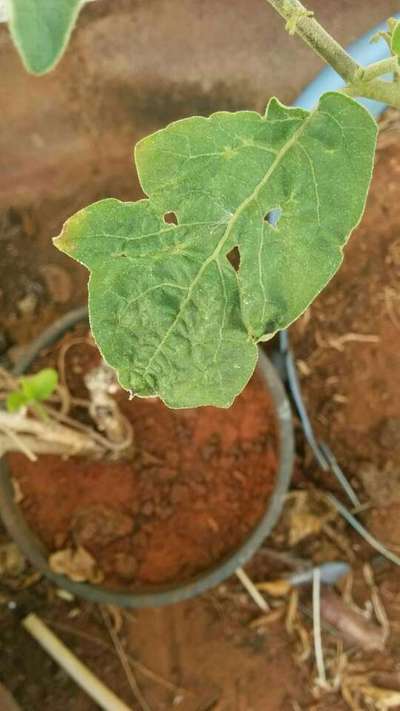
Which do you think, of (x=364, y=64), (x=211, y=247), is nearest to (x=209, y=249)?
(x=211, y=247)

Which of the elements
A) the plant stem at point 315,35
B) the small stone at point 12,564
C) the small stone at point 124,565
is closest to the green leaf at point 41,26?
the plant stem at point 315,35

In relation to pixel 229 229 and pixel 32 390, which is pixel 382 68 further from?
pixel 32 390

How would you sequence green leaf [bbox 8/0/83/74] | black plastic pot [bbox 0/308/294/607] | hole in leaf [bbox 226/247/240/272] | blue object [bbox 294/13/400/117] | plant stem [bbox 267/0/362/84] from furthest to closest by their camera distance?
black plastic pot [bbox 0/308/294/607] < blue object [bbox 294/13/400/117] < hole in leaf [bbox 226/247/240/272] < plant stem [bbox 267/0/362/84] < green leaf [bbox 8/0/83/74]

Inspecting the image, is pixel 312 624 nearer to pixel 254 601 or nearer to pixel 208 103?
pixel 254 601

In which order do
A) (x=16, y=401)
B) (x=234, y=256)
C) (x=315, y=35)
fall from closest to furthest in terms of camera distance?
(x=315, y=35) < (x=16, y=401) < (x=234, y=256)

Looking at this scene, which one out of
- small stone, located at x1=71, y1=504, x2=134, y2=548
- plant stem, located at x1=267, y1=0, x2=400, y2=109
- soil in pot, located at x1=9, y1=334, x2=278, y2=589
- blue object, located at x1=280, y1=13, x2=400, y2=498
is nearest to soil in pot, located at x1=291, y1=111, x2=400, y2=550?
blue object, located at x1=280, y1=13, x2=400, y2=498

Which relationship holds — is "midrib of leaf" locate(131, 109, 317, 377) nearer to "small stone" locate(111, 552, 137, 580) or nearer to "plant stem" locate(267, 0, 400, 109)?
"plant stem" locate(267, 0, 400, 109)

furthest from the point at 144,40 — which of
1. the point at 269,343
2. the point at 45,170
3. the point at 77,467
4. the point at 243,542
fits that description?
the point at 243,542
